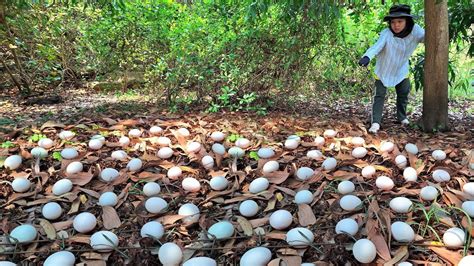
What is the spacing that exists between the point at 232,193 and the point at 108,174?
510 millimetres

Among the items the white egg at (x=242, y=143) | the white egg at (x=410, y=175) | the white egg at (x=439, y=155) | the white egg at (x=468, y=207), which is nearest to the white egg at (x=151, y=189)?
the white egg at (x=242, y=143)

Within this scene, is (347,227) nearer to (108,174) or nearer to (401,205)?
(401,205)

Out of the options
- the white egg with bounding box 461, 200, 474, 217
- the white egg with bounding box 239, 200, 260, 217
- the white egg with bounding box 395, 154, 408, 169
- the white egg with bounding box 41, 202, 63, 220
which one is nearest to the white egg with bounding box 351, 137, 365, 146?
the white egg with bounding box 395, 154, 408, 169

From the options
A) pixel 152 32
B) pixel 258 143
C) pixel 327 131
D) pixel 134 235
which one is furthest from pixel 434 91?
pixel 152 32

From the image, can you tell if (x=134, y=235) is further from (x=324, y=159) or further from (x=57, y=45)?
(x=57, y=45)

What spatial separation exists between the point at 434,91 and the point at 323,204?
145 centimetres

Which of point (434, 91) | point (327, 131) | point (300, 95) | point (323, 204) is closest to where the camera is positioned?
point (323, 204)

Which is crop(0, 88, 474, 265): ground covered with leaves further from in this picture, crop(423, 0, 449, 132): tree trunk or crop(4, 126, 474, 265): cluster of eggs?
crop(423, 0, 449, 132): tree trunk

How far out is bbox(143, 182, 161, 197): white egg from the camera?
161cm

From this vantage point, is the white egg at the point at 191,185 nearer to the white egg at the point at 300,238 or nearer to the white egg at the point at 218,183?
the white egg at the point at 218,183

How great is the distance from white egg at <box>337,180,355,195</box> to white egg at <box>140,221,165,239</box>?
65 centimetres

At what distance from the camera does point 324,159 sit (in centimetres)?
189

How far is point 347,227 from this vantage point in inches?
52.3

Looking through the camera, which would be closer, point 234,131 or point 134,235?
point 134,235
